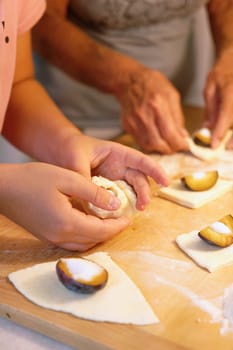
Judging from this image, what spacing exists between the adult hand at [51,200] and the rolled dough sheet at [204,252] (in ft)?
0.40

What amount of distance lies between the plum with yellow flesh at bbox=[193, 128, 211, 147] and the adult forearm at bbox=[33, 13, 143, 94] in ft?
0.62

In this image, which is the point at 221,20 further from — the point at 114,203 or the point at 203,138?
the point at 114,203

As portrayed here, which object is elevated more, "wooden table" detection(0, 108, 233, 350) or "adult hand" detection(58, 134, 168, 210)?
"adult hand" detection(58, 134, 168, 210)

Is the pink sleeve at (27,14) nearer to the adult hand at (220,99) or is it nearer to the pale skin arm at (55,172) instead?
the pale skin arm at (55,172)

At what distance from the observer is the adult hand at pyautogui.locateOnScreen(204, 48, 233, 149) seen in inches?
48.6

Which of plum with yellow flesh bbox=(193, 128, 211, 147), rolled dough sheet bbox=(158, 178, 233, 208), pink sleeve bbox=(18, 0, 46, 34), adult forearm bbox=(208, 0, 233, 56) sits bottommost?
plum with yellow flesh bbox=(193, 128, 211, 147)

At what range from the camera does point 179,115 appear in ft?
3.96

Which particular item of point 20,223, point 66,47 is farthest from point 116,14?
point 20,223

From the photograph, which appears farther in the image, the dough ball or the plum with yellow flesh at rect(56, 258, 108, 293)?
the dough ball

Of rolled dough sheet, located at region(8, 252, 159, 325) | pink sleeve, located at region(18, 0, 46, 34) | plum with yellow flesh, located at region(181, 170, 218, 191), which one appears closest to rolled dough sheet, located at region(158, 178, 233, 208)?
plum with yellow flesh, located at region(181, 170, 218, 191)

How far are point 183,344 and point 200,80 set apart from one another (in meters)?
1.31

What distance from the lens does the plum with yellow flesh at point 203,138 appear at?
121 centimetres

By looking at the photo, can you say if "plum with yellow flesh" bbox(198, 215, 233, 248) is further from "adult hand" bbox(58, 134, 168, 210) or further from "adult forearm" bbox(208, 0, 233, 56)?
"adult forearm" bbox(208, 0, 233, 56)

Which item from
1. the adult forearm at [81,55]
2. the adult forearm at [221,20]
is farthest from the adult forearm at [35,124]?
the adult forearm at [221,20]
